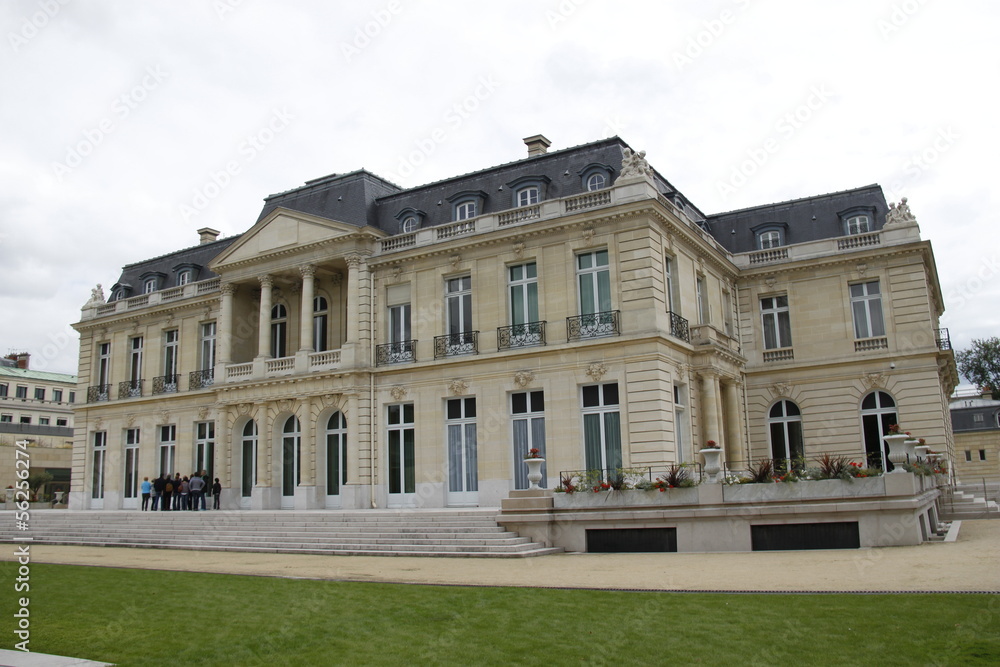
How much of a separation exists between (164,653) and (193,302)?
96.6ft

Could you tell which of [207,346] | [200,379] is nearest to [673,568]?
[200,379]

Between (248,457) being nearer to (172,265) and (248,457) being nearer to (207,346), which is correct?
(207,346)

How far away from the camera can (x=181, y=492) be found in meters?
30.8

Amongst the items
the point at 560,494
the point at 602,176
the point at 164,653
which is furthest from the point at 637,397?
the point at 164,653

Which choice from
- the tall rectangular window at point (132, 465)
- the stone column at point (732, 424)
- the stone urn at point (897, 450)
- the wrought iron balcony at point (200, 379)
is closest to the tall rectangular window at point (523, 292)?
the stone column at point (732, 424)

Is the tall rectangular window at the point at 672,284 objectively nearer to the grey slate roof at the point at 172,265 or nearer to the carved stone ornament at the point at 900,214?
the carved stone ornament at the point at 900,214

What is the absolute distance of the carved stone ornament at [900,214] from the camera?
1178 inches

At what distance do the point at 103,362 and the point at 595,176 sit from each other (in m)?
25.7

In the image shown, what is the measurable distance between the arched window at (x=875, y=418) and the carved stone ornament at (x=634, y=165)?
12.1m

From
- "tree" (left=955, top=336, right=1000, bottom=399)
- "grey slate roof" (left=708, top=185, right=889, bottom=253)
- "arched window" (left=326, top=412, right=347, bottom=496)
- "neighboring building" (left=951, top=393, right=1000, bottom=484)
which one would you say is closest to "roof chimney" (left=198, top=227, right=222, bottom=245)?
"arched window" (left=326, top=412, right=347, bottom=496)

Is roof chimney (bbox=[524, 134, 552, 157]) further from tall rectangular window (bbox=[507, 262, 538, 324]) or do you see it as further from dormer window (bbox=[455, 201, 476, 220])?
tall rectangular window (bbox=[507, 262, 538, 324])

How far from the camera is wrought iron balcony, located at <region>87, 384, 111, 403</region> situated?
3812 cm

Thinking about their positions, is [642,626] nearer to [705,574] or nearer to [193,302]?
[705,574]

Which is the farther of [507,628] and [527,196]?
[527,196]
